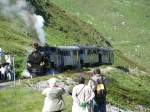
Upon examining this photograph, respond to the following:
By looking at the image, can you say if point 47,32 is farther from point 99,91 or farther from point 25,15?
point 99,91

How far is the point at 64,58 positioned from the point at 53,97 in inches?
1941

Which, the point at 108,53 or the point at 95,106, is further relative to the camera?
the point at 108,53

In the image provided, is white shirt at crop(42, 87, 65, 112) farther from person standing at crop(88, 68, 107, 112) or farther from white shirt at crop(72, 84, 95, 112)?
person standing at crop(88, 68, 107, 112)

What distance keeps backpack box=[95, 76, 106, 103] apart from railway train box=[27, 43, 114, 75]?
27496 mm

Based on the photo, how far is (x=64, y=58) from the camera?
245 ft

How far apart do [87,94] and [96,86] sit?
346 centimetres

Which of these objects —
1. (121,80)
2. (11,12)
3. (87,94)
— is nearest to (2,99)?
(87,94)

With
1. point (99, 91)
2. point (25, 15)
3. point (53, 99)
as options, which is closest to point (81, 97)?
point (53, 99)

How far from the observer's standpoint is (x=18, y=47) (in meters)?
87.6

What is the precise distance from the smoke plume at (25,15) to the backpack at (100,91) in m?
56.0

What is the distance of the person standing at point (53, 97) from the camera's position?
82.4 ft

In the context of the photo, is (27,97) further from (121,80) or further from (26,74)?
(121,80)

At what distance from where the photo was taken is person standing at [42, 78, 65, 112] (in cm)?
2511

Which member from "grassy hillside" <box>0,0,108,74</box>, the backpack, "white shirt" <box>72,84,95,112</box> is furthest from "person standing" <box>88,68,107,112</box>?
"grassy hillside" <box>0,0,108,74</box>
